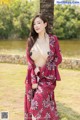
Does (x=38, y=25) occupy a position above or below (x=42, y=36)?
above

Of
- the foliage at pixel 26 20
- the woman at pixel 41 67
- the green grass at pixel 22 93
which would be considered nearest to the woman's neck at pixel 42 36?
the woman at pixel 41 67

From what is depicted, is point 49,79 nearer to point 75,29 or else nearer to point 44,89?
point 44,89

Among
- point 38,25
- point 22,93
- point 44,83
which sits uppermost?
point 38,25

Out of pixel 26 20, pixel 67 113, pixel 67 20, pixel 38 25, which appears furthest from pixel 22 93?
pixel 67 20

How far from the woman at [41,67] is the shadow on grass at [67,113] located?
66.1 inches

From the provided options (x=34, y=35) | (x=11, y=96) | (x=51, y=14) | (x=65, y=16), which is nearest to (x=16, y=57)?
(x=11, y=96)

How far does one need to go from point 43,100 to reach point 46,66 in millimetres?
495

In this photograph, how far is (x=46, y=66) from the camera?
5.31m

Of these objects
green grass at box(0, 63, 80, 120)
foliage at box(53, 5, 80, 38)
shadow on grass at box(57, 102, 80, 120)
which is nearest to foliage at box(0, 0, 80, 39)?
foliage at box(53, 5, 80, 38)

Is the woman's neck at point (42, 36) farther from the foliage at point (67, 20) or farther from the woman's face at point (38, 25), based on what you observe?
the foliage at point (67, 20)

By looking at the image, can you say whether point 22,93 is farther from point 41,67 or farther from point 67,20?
point 67,20

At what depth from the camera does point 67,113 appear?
7414mm

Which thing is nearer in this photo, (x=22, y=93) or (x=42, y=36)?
(x=42, y=36)

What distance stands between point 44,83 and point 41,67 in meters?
0.24
